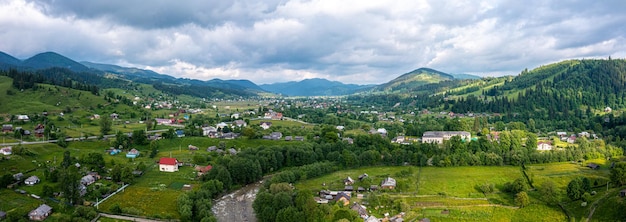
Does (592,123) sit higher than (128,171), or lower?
higher

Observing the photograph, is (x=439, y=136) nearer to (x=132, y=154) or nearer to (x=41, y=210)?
(x=132, y=154)

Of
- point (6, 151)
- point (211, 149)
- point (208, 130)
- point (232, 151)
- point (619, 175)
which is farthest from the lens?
point (208, 130)

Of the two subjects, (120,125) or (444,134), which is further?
(120,125)

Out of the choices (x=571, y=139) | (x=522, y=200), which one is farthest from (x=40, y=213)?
(x=571, y=139)

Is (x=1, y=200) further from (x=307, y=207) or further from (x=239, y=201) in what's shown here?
(x=307, y=207)

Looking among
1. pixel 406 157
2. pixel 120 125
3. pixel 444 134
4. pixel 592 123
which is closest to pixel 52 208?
pixel 406 157

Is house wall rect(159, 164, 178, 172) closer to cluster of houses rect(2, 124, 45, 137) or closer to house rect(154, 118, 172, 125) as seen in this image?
cluster of houses rect(2, 124, 45, 137)

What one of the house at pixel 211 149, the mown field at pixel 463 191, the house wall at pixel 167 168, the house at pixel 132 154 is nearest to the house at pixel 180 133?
the house at pixel 211 149
